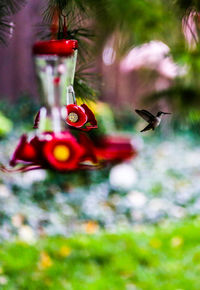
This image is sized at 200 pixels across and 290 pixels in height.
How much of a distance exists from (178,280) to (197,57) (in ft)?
4.27

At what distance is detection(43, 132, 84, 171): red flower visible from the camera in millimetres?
1630

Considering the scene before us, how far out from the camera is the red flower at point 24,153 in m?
1.54

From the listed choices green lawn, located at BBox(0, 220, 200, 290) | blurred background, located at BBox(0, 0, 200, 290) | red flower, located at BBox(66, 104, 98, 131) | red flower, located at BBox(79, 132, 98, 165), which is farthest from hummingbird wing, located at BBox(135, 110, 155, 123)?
green lawn, located at BBox(0, 220, 200, 290)

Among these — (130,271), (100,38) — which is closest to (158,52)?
(100,38)

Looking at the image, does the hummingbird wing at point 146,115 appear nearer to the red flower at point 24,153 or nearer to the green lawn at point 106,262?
the red flower at point 24,153

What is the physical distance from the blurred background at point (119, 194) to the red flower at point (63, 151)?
258mm

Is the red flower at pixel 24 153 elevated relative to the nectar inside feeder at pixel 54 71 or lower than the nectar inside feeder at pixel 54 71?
lower

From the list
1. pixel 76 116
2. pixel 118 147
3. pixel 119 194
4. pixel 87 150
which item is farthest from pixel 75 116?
pixel 118 147

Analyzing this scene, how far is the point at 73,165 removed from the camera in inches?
68.8

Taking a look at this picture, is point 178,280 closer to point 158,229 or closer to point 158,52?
point 158,229

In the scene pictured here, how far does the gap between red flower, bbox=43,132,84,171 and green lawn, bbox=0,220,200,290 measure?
845 mm

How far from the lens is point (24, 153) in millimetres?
1594

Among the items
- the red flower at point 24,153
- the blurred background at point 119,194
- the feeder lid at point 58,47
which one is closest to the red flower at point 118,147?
the blurred background at point 119,194

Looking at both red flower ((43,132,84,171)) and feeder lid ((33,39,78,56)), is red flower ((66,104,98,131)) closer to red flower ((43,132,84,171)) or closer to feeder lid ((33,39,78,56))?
feeder lid ((33,39,78,56))
